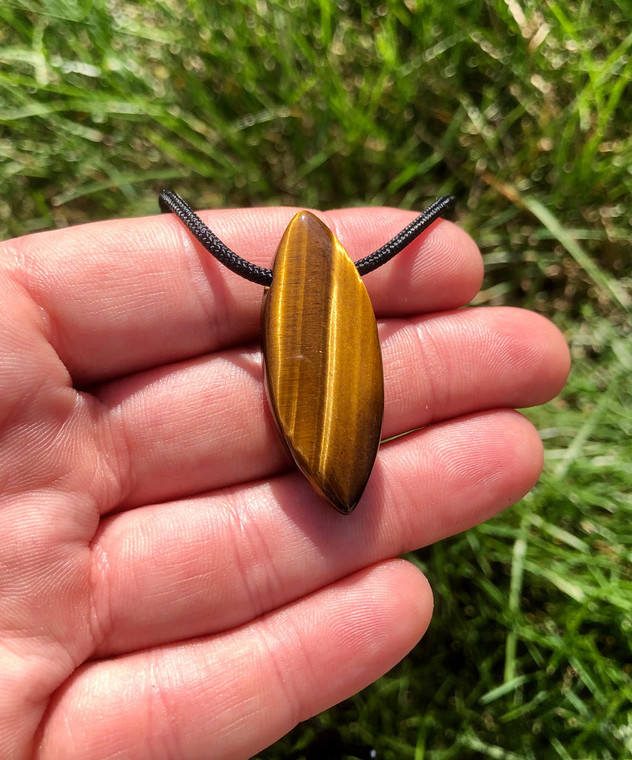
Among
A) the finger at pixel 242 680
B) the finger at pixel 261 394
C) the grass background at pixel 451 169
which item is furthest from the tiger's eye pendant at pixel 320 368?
the grass background at pixel 451 169

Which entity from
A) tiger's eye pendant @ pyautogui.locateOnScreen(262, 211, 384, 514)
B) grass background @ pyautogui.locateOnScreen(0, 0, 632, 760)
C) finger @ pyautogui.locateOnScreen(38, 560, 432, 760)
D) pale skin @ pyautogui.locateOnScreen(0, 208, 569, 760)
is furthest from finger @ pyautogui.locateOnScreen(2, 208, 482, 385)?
finger @ pyautogui.locateOnScreen(38, 560, 432, 760)

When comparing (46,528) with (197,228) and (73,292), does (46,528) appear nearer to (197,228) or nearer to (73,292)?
(73,292)

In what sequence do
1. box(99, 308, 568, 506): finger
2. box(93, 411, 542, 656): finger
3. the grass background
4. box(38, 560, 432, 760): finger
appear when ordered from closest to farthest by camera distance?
box(38, 560, 432, 760): finger
box(93, 411, 542, 656): finger
box(99, 308, 568, 506): finger
the grass background

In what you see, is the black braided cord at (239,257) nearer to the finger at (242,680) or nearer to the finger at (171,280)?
the finger at (171,280)

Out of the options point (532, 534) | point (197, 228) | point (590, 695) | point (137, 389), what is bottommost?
point (590, 695)

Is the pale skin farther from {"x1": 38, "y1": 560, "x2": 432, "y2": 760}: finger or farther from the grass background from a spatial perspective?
the grass background

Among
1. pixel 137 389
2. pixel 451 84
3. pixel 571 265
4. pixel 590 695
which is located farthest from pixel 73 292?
pixel 590 695

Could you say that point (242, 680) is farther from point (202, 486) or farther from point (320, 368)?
point (320, 368)
